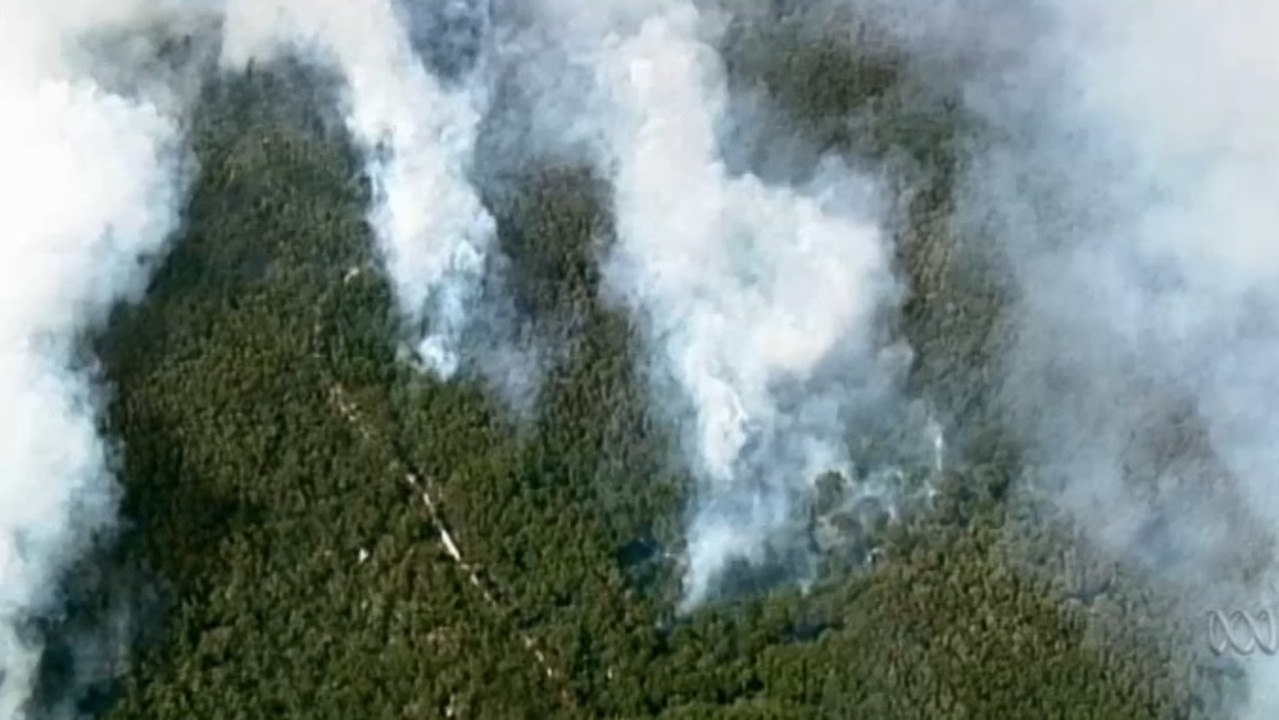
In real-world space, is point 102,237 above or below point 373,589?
above

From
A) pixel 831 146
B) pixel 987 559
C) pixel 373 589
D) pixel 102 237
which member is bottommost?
pixel 987 559

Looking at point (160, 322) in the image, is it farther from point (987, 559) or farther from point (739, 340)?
point (987, 559)

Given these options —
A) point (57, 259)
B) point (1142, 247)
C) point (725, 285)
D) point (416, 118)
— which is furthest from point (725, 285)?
point (57, 259)

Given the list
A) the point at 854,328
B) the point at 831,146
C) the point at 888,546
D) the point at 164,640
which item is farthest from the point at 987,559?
the point at 164,640

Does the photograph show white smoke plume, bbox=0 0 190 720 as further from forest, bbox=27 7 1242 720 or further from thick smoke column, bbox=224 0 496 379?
thick smoke column, bbox=224 0 496 379

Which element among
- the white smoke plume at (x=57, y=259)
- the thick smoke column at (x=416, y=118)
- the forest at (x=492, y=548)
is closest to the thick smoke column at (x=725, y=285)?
the forest at (x=492, y=548)

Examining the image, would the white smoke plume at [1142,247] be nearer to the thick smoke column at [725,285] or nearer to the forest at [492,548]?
the forest at [492,548]

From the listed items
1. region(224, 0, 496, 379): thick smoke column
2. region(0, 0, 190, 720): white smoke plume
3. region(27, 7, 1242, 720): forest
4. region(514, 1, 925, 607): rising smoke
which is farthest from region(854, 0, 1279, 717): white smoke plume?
region(0, 0, 190, 720): white smoke plume
